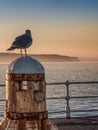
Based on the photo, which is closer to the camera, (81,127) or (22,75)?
(22,75)

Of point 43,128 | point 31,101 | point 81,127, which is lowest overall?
point 81,127

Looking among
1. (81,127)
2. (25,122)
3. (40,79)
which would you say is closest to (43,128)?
(25,122)

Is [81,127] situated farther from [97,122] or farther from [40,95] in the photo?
[40,95]

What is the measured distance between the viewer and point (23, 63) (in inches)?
144

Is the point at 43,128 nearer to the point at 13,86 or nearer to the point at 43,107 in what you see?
the point at 43,107

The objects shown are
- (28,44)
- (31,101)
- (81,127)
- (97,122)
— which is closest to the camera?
(31,101)

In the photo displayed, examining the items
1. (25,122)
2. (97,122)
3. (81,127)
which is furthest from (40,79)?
(97,122)

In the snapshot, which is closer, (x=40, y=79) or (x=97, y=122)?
(x=40, y=79)

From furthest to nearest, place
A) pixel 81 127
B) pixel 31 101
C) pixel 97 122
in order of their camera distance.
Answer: pixel 97 122 < pixel 81 127 < pixel 31 101

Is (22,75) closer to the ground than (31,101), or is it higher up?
higher up

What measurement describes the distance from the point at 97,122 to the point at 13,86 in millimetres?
7676

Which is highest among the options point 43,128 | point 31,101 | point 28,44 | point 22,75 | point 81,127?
point 28,44

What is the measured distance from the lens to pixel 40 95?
3580mm

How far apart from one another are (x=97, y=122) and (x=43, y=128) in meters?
7.61
